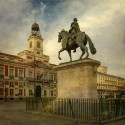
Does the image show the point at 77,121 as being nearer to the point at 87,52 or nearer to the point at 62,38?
the point at 87,52

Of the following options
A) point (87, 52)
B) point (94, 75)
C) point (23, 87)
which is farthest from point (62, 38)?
point (23, 87)

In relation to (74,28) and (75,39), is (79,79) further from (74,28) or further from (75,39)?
(74,28)

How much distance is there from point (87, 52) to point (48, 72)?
149 ft

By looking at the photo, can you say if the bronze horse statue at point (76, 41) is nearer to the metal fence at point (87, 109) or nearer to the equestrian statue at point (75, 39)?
the equestrian statue at point (75, 39)

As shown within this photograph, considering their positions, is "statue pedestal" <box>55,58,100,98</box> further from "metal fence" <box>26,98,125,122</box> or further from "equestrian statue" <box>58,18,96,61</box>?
"equestrian statue" <box>58,18,96,61</box>

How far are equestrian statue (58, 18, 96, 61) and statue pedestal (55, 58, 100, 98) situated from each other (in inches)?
29.7

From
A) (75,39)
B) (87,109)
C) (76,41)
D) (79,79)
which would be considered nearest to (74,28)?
(75,39)

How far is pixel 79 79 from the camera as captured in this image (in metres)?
12.4

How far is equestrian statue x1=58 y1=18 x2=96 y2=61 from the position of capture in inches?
509

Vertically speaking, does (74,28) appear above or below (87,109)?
above

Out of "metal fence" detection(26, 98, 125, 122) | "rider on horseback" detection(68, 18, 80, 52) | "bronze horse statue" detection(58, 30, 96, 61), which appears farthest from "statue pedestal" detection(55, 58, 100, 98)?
"rider on horseback" detection(68, 18, 80, 52)

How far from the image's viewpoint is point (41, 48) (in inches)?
2312

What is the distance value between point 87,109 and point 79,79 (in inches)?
86.2

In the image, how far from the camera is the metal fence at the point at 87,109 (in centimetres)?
1037
